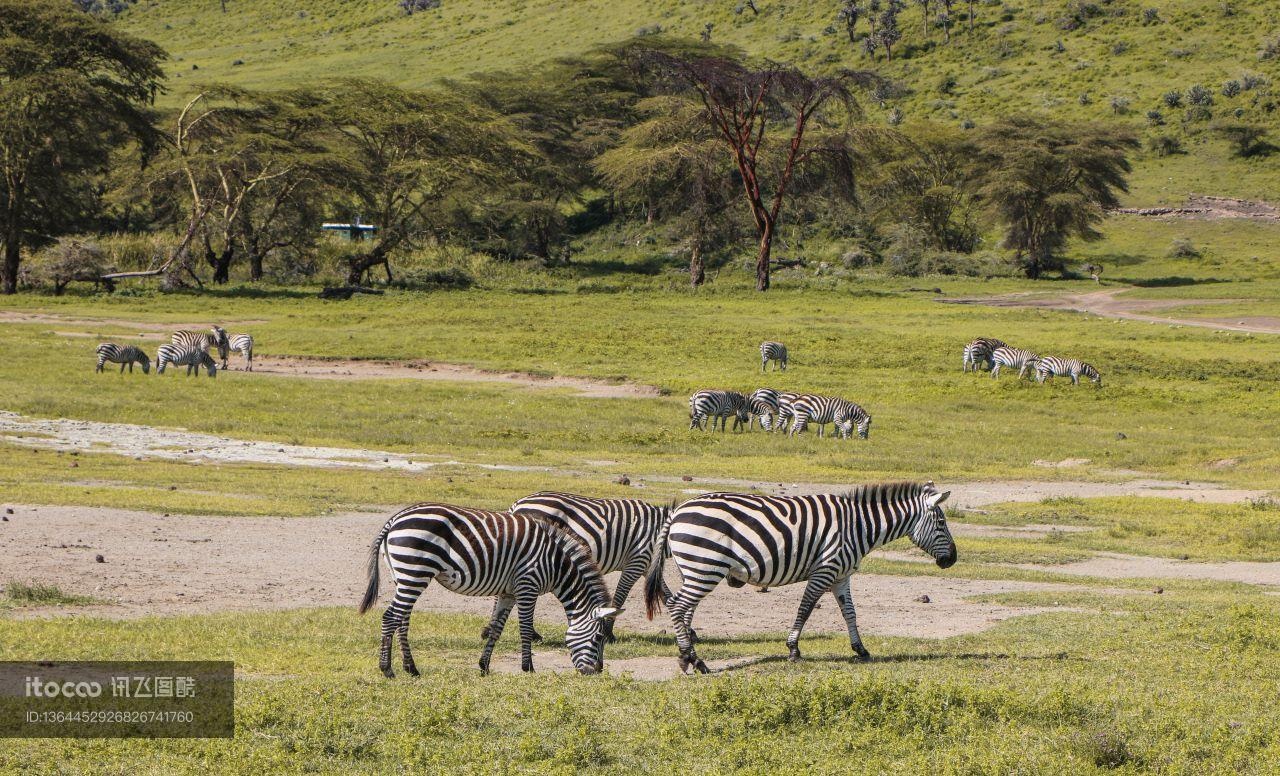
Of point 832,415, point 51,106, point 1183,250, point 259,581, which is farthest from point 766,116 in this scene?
point 259,581

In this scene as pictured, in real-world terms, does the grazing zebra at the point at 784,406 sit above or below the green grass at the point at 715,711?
below

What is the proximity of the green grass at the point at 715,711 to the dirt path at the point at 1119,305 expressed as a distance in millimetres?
44037

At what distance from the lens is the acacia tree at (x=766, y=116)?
221ft

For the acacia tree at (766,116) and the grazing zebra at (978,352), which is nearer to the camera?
the grazing zebra at (978,352)

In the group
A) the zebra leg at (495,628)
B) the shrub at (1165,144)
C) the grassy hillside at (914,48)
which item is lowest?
the zebra leg at (495,628)

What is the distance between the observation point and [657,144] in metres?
73.9

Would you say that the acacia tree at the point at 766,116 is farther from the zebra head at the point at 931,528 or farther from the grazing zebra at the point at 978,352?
the zebra head at the point at 931,528

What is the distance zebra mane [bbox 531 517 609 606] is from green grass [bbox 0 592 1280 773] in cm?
77

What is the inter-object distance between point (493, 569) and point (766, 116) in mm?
63884

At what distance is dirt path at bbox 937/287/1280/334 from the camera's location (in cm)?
5358

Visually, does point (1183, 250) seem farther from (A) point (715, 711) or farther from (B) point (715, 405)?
(A) point (715, 711)

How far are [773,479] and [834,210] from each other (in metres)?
66.0

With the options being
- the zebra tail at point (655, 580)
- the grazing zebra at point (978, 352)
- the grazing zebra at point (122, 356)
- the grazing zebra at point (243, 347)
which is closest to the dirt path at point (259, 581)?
the zebra tail at point (655, 580)

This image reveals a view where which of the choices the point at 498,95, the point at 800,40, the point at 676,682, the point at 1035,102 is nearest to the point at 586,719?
the point at 676,682
